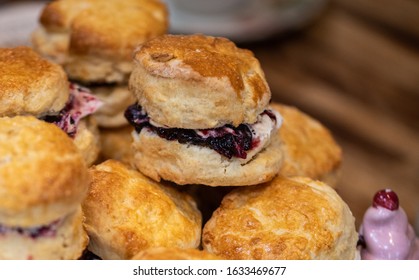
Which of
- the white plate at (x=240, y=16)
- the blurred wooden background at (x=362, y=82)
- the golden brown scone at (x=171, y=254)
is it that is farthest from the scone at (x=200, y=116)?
the white plate at (x=240, y=16)

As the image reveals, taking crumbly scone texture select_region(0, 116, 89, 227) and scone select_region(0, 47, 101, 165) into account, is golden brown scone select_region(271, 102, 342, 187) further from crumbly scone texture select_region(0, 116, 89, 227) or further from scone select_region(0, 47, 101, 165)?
crumbly scone texture select_region(0, 116, 89, 227)

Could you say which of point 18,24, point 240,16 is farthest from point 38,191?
point 240,16

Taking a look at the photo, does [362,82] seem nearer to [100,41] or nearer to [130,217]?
[100,41]

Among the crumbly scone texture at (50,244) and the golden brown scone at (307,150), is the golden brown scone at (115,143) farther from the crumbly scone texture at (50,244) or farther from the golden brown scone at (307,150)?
the crumbly scone texture at (50,244)

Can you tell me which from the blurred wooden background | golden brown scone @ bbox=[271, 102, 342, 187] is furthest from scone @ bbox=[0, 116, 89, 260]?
the blurred wooden background
